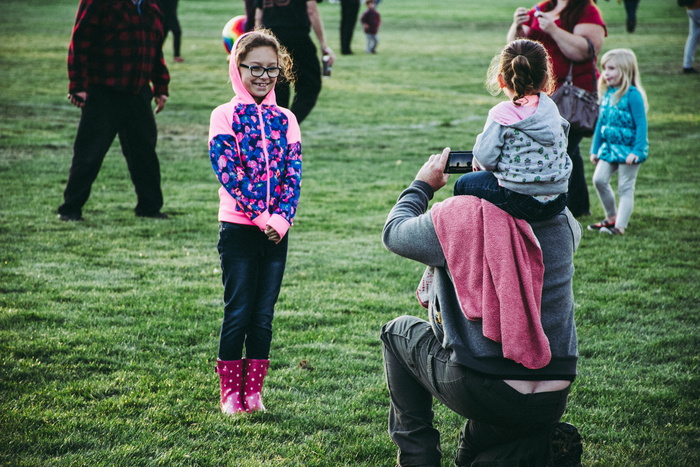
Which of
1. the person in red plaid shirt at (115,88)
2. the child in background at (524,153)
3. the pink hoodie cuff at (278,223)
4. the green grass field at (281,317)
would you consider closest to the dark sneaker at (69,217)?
the person in red plaid shirt at (115,88)

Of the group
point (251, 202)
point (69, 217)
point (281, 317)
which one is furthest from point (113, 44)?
point (251, 202)

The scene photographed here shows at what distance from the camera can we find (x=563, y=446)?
2738mm

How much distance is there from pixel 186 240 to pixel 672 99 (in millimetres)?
13206

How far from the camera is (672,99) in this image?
16.8m

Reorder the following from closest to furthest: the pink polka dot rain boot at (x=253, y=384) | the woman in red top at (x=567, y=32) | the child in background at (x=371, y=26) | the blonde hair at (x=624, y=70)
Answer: the pink polka dot rain boot at (x=253, y=384) → the woman in red top at (x=567, y=32) → the blonde hair at (x=624, y=70) → the child in background at (x=371, y=26)

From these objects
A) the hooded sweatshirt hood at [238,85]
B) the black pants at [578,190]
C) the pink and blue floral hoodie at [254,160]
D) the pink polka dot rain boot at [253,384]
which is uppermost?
the hooded sweatshirt hood at [238,85]

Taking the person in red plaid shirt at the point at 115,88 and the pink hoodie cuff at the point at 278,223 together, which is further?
the person in red plaid shirt at the point at 115,88

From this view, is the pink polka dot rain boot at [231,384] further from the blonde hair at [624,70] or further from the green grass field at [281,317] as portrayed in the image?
the blonde hair at [624,70]

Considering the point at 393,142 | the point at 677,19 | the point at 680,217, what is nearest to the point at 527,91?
the point at 680,217

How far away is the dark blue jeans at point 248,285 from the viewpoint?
3691 millimetres

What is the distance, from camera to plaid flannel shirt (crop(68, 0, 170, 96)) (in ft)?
23.1

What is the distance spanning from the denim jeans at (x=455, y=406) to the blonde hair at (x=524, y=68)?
0.96m

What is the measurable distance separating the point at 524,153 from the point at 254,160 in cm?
147

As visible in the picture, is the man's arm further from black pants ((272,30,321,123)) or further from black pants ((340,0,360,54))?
black pants ((340,0,360,54))
